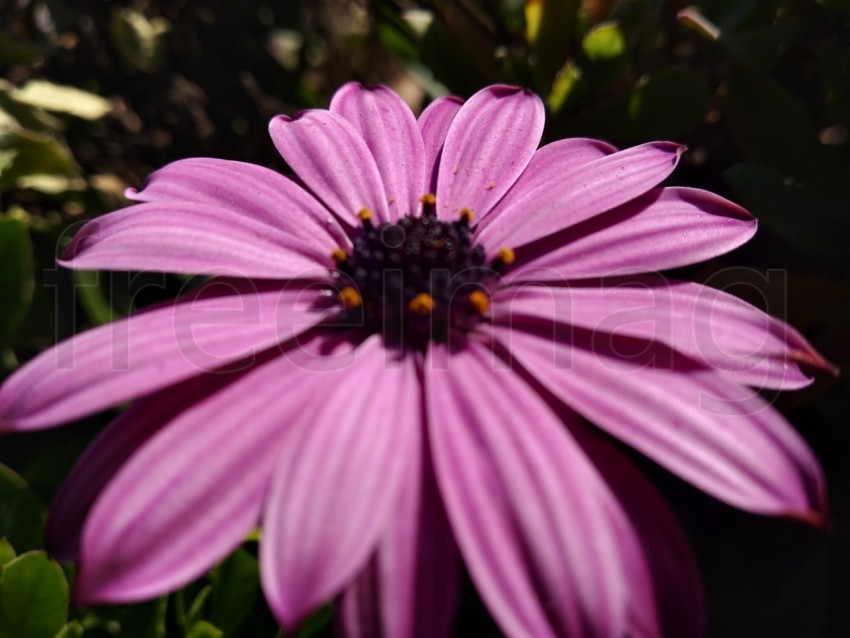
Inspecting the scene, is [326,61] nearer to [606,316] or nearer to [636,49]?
[636,49]

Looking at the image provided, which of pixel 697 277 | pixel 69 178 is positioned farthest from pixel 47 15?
pixel 697 277

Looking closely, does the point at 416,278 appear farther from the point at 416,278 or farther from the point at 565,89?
the point at 565,89

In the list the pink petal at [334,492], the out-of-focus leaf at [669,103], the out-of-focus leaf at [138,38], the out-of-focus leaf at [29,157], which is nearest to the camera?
the pink petal at [334,492]

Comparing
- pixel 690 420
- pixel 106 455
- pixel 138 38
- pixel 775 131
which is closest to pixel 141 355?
pixel 106 455

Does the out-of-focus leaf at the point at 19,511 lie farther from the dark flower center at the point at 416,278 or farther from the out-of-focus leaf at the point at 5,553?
the dark flower center at the point at 416,278

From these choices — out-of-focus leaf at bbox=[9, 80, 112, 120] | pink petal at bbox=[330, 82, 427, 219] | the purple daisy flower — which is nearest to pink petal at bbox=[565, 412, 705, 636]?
the purple daisy flower

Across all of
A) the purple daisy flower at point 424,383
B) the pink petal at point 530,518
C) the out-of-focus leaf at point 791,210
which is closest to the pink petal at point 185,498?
the purple daisy flower at point 424,383
